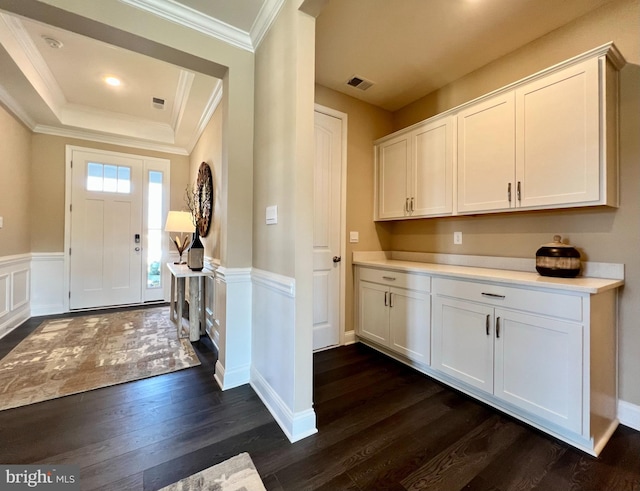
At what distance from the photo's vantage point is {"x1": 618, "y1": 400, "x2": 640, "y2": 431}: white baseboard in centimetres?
167

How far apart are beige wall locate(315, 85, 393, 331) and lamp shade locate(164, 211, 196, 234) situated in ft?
6.28

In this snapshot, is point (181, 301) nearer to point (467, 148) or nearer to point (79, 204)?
point (79, 204)

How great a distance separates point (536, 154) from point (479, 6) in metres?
1.08

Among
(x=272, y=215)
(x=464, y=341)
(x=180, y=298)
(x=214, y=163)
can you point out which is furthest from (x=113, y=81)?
(x=464, y=341)

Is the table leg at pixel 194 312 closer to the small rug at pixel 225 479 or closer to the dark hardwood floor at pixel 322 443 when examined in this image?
the dark hardwood floor at pixel 322 443

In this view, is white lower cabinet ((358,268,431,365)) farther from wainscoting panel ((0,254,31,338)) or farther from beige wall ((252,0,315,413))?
wainscoting panel ((0,254,31,338))

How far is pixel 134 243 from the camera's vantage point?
443 centimetres

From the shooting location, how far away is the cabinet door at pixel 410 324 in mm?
2250

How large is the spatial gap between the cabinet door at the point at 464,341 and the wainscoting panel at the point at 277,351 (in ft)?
3.70

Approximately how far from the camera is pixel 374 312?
2758 millimetres

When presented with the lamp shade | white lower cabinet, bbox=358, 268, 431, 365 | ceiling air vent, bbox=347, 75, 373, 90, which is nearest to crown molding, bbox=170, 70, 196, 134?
the lamp shade

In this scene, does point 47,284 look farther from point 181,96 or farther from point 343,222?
point 343,222

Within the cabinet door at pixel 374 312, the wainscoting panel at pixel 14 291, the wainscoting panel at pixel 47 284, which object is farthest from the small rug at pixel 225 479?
the wainscoting panel at pixel 47 284

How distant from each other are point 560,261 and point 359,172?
1969 mm
